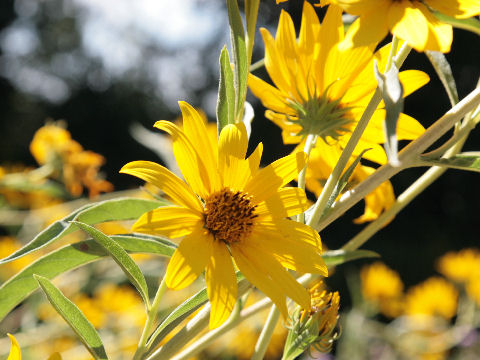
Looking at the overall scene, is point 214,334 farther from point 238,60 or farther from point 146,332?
point 238,60

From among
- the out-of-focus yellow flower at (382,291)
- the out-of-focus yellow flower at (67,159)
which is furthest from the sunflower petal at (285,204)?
the out-of-focus yellow flower at (382,291)

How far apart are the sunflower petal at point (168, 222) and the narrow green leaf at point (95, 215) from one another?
0.11ft

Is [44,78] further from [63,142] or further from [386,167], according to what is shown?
[386,167]

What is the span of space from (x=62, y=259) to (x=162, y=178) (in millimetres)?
88

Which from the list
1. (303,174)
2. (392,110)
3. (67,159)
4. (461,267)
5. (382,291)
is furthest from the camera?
(461,267)

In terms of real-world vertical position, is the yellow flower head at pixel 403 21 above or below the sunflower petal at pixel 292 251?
above

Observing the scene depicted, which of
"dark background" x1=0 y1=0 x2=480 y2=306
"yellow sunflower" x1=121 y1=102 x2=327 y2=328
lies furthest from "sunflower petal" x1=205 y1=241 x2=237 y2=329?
"dark background" x1=0 y1=0 x2=480 y2=306

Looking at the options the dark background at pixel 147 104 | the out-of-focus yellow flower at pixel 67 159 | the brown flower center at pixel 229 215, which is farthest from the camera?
the dark background at pixel 147 104

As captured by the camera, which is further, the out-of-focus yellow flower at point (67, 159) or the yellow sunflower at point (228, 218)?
the out-of-focus yellow flower at point (67, 159)

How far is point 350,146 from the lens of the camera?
0.89ft

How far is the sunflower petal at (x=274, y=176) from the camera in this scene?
297 millimetres

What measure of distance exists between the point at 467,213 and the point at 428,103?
1.67 meters

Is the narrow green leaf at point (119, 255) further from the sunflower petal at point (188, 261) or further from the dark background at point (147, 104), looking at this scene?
the dark background at point (147, 104)

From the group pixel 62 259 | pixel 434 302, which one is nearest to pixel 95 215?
pixel 62 259
